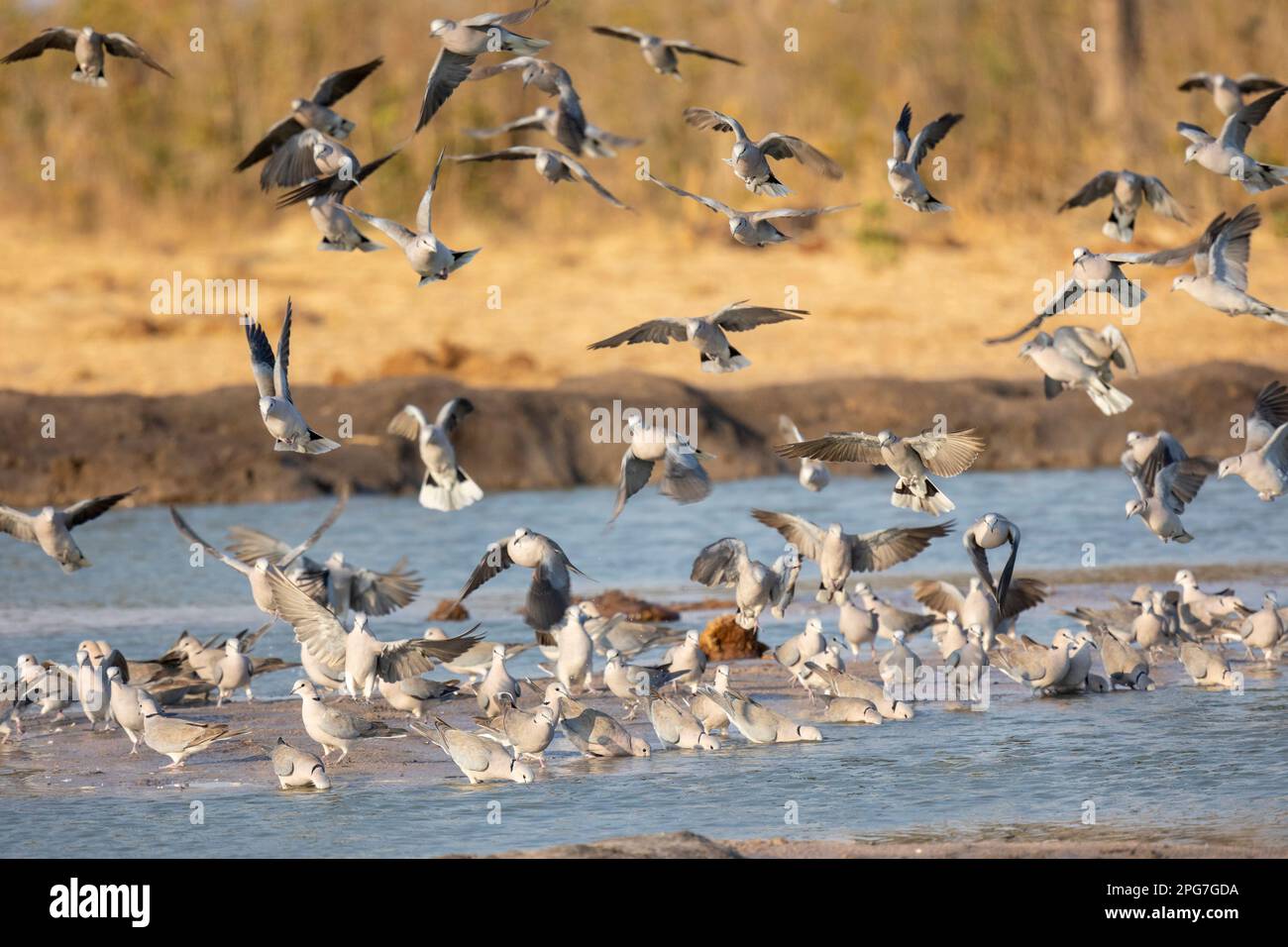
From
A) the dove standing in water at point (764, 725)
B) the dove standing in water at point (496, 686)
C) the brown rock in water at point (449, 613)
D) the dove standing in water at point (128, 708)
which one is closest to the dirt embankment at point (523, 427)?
the brown rock in water at point (449, 613)

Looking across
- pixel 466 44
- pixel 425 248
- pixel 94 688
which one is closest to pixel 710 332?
pixel 425 248

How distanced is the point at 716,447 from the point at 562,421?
1.65m

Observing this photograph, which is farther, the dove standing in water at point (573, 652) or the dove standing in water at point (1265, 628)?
the dove standing in water at point (1265, 628)

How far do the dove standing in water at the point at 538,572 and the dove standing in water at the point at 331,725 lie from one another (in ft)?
4.27

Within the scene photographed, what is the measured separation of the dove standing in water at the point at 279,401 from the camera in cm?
1045

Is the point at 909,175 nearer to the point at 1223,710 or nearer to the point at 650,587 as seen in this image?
the point at 1223,710

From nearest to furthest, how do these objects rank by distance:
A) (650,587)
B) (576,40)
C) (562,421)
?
(650,587), (562,421), (576,40)

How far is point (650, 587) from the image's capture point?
16531 millimetres

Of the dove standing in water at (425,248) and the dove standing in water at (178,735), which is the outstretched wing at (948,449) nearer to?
the dove standing in water at (425,248)

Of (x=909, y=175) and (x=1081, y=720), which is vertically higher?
(x=909, y=175)

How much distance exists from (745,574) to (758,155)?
97.0 inches

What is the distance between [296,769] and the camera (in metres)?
9.52

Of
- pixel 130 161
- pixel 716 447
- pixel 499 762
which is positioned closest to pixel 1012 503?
pixel 716 447

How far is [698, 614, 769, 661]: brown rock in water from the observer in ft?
43.4
